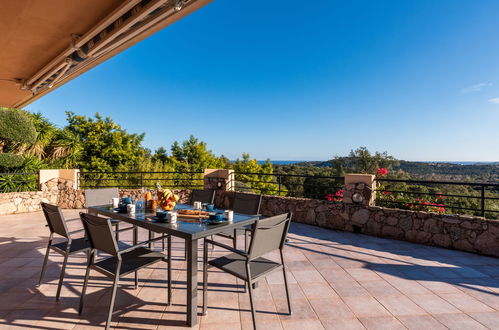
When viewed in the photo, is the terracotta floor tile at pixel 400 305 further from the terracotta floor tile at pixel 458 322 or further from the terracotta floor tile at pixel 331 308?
the terracotta floor tile at pixel 331 308

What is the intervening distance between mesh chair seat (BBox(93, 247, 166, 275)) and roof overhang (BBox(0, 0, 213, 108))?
194 cm

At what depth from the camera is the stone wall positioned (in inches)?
141

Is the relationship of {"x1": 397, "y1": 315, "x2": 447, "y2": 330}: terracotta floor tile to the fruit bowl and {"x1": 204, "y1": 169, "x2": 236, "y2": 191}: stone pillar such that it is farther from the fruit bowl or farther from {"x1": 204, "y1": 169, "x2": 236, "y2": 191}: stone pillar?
{"x1": 204, "y1": 169, "x2": 236, "y2": 191}: stone pillar

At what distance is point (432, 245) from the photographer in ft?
12.8

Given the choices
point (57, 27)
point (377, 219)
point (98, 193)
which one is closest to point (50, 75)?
point (57, 27)

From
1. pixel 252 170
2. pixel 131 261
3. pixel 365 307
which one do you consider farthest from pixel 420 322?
pixel 252 170

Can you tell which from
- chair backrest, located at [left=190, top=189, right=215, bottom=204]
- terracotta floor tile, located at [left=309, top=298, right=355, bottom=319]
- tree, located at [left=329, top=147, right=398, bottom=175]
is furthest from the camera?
tree, located at [left=329, top=147, right=398, bottom=175]

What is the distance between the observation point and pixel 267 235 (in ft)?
6.31

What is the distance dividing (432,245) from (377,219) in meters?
0.85

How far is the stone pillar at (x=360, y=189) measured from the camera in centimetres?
456

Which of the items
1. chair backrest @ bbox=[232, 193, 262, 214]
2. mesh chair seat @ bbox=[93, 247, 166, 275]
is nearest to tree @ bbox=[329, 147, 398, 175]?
chair backrest @ bbox=[232, 193, 262, 214]

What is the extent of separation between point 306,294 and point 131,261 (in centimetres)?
162

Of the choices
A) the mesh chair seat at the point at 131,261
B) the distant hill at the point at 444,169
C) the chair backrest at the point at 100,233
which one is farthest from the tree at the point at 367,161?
the chair backrest at the point at 100,233

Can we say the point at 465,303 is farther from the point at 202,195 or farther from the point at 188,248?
the point at 202,195
